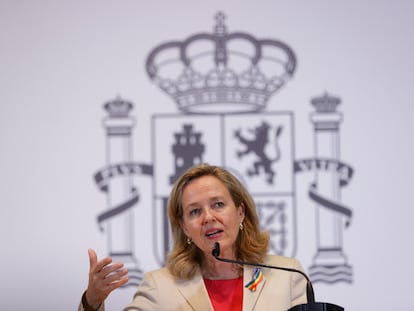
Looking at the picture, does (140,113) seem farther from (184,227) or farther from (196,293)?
(196,293)

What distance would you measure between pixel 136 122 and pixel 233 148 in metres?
0.62

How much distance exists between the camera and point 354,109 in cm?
393

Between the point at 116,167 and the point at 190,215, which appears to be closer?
the point at 190,215

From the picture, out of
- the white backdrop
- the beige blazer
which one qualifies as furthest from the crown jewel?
the beige blazer

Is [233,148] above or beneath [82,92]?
beneath

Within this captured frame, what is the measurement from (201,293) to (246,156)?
136 centimetres

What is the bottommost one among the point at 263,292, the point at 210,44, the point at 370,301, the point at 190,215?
the point at 370,301

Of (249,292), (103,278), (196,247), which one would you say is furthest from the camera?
(196,247)

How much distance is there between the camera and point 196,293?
2748 mm

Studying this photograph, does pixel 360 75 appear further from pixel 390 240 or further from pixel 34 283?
pixel 34 283

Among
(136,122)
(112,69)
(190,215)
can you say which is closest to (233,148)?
(136,122)

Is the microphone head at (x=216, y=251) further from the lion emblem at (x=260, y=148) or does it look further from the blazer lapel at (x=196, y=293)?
the lion emblem at (x=260, y=148)

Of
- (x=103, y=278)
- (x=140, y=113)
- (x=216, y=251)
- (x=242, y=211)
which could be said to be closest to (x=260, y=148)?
(x=140, y=113)

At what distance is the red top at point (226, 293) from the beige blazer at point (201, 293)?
0.20 ft
